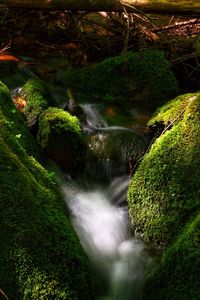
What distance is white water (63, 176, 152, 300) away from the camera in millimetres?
3672

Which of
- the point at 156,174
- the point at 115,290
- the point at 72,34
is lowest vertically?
the point at 115,290

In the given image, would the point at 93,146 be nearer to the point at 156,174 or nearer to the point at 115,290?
the point at 156,174

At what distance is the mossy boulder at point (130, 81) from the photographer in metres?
6.29

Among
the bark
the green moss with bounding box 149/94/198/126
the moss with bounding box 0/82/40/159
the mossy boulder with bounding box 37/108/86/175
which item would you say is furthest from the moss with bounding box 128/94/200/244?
the bark

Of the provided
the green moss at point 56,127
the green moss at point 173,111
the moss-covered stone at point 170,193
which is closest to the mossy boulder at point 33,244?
the moss-covered stone at point 170,193

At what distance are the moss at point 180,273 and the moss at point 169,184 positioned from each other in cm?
51

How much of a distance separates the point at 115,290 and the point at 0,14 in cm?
608

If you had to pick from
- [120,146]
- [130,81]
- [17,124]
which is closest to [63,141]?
[17,124]

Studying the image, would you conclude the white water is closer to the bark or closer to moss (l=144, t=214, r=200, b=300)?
moss (l=144, t=214, r=200, b=300)

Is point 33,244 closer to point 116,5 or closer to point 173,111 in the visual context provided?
point 173,111

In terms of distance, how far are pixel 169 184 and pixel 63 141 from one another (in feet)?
4.36

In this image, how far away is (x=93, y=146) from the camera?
512 cm

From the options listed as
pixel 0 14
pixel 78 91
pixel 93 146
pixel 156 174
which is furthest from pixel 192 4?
pixel 0 14

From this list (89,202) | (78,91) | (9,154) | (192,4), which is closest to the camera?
(9,154)
